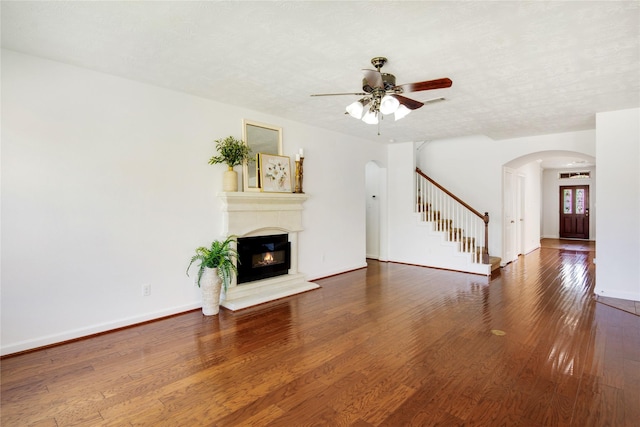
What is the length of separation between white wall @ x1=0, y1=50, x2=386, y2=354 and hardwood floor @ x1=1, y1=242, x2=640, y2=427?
0.34 metres

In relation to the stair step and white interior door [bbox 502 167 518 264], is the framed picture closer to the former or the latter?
the stair step

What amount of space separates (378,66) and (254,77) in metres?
1.31

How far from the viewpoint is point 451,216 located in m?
6.88

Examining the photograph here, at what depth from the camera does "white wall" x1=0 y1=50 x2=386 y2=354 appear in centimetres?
A: 292

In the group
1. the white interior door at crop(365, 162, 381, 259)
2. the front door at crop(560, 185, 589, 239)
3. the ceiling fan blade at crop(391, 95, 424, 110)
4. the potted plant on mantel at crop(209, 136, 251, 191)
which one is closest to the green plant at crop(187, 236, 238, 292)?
the potted plant on mantel at crop(209, 136, 251, 191)

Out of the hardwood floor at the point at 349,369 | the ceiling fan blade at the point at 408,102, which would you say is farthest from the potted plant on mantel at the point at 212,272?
the ceiling fan blade at the point at 408,102

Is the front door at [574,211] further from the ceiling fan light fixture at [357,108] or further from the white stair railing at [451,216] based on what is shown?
the ceiling fan light fixture at [357,108]

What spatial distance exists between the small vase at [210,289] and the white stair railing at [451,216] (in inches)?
183

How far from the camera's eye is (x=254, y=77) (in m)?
3.42

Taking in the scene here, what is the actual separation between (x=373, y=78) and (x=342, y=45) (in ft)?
1.32

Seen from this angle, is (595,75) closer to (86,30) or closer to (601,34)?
(601,34)

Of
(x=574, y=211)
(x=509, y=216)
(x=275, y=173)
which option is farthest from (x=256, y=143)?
(x=574, y=211)

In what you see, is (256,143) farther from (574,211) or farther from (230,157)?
(574,211)

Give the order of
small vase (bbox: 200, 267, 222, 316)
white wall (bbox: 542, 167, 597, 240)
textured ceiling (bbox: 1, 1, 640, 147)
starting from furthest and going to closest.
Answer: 1. white wall (bbox: 542, 167, 597, 240)
2. small vase (bbox: 200, 267, 222, 316)
3. textured ceiling (bbox: 1, 1, 640, 147)
